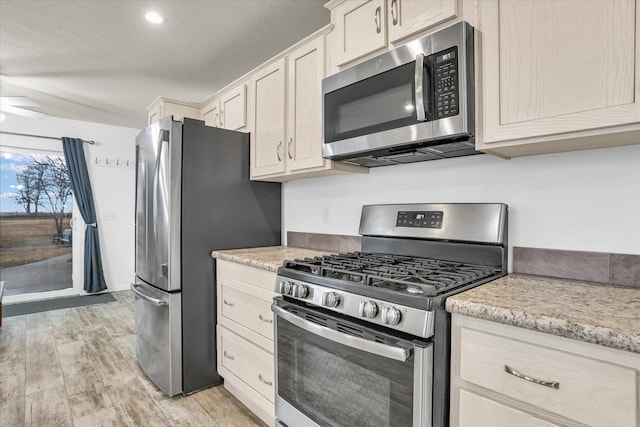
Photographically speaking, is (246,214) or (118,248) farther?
(118,248)

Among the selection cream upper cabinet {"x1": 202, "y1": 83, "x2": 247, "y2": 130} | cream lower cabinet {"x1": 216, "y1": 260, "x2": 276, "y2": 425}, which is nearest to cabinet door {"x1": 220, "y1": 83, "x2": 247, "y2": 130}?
cream upper cabinet {"x1": 202, "y1": 83, "x2": 247, "y2": 130}

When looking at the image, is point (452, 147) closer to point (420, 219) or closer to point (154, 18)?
point (420, 219)

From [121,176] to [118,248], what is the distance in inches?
43.5

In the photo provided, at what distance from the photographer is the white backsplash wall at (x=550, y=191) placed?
1.25m

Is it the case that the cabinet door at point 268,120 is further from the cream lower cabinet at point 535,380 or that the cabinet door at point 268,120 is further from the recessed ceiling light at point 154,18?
the cream lower cabinet at point 535,380

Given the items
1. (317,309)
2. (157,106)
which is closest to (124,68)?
(157,106)

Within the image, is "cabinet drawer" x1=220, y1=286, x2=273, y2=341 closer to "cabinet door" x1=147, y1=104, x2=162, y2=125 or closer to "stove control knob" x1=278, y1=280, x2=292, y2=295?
"stove control knob" x1=278, y1=280, x2=292, y2=295

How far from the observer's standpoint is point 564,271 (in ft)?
4.48

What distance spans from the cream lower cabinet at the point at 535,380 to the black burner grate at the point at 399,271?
0.16m

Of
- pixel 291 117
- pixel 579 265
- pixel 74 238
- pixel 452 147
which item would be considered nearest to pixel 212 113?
pixel 291 117

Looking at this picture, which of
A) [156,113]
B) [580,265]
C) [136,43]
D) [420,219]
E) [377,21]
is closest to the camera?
[580,265]

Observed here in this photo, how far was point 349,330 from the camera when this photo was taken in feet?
4.10

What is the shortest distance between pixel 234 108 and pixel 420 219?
1.73m

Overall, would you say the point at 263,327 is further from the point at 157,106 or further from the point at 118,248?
the point at 118,248
